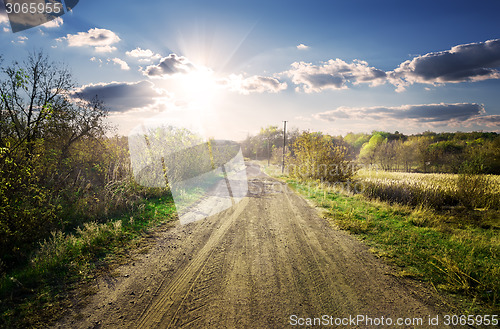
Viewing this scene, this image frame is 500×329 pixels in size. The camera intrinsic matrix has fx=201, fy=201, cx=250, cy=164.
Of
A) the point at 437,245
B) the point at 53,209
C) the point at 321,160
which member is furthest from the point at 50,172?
the point at 321,160

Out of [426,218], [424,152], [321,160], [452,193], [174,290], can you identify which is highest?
[424,152]

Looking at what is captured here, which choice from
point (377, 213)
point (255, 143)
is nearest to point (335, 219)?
point (377, 213)

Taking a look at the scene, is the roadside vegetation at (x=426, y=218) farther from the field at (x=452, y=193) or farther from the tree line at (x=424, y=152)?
the tree line at (x=424, y=152)

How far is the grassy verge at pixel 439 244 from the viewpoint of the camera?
392cm

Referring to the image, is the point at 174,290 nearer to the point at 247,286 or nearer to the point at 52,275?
the point at 247,286

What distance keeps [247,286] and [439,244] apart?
6.01 m

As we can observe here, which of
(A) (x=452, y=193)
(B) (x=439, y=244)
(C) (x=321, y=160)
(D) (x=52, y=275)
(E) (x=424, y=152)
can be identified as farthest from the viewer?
(E) (x=424, y=152)

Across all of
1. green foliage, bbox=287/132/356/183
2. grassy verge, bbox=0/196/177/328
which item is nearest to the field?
green foliage, bbox=287/132/356/183

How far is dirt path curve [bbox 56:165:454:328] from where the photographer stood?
10.5ft

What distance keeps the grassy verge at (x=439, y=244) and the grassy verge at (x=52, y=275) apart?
683cm

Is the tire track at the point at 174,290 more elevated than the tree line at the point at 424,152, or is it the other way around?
the tree line at the point at 424,152

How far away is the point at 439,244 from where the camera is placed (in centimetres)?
596

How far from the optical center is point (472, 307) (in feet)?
11.3

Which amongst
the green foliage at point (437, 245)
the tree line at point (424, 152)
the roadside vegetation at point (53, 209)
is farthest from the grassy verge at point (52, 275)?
the tree line at point (424, 152)
